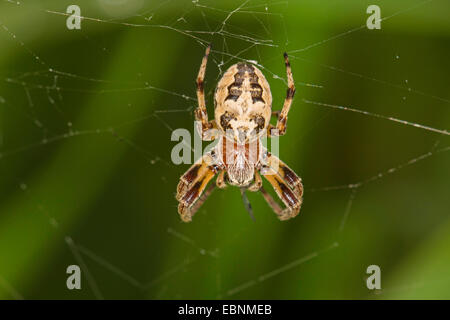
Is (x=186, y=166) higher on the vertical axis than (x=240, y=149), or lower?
higher

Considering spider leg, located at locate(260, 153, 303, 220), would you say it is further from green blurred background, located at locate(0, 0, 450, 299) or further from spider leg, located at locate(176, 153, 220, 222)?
spider leg, located at locate(176, 153, 220, 222)

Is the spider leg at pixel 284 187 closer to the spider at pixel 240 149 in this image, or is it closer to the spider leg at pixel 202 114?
the spider at pixel 240 149

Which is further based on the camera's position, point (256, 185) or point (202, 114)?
point (256, 185)

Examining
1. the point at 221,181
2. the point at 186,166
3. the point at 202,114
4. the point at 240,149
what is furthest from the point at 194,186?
the point at 202,114

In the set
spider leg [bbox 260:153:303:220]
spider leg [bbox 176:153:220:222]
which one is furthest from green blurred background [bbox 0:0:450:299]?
spider leg [bbox 176:153:220:222]

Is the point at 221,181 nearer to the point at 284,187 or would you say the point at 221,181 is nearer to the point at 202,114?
the point at 284,187

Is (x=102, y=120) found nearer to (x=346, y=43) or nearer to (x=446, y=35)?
(x=346, y=43)

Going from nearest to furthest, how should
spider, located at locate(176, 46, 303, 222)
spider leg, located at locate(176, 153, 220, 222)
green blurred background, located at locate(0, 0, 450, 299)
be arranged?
1. spider, located at locate(176, 46, 303, 222)
2. green blurred background, located at locate(0, 0, 450, 299)
3. spider leg, located at locate(176, 153, 220, 222)
